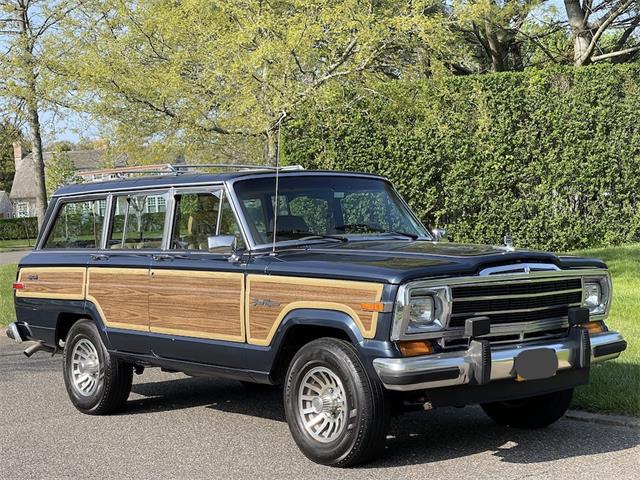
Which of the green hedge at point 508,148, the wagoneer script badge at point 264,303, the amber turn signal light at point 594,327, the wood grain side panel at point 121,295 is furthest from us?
the green hedge at point 508,148

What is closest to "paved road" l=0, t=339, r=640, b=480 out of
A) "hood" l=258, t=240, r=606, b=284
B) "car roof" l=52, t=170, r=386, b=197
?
"hood" l=258, t=240, r=606, b=284

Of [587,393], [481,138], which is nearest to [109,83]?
[481,138]

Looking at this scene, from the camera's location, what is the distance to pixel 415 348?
18.6 feet

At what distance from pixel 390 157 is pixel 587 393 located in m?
11.1

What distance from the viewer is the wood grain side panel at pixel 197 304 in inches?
262

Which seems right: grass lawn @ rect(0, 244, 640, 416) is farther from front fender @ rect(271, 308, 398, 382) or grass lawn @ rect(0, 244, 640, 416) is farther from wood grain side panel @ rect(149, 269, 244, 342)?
wood grain side panel @ rect(149, 269, 244, 342)

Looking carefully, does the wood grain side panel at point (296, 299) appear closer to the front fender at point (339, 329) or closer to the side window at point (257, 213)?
the front fender at point (339, 329)

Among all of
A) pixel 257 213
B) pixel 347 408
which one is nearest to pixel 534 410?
pixel 347 408

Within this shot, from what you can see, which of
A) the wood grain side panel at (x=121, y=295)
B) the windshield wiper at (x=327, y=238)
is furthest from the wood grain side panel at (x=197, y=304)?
the windshield wiper at (x=327, y=238)

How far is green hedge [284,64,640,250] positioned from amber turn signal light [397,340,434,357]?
11164 mm

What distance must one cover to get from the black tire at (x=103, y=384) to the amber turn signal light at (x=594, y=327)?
369cm

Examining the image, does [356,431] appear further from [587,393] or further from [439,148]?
[439,148]

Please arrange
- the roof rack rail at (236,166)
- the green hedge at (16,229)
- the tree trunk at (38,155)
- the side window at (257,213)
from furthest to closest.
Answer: the green hedge at (16,229) < the tree trunk at (38,155) < the roof rack rail at (236,166) < the side window at (257,213)

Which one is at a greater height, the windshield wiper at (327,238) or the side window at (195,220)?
the side window at (195,220)
